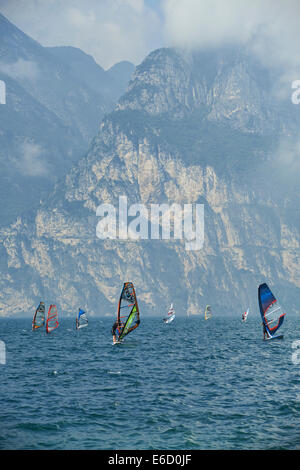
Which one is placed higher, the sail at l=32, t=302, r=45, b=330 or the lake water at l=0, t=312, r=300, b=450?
the sail at l=32, t=302, r=45, b=330

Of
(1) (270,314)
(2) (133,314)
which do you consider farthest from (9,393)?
(1) (270,314)

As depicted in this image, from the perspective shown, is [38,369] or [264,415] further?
[38,369]

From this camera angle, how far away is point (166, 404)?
3962cm

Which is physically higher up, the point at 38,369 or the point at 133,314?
the point at 133,314

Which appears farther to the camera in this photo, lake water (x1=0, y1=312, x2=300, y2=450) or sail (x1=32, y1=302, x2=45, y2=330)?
sail (x1=32, y1=302, x2=45, y2=330)

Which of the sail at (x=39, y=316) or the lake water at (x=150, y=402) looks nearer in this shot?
the lake water at (x=150, y=402)

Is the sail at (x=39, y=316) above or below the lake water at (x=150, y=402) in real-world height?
above

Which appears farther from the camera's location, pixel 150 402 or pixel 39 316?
pixel 39 316

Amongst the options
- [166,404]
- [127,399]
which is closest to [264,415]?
[166,404]

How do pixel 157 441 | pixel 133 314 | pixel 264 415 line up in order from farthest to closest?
pixel 133 314 → pixel 264 415 → pixel 157 441

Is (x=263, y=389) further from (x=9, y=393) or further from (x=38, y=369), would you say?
(x=38, y=369)

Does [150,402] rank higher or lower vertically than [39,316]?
lower
